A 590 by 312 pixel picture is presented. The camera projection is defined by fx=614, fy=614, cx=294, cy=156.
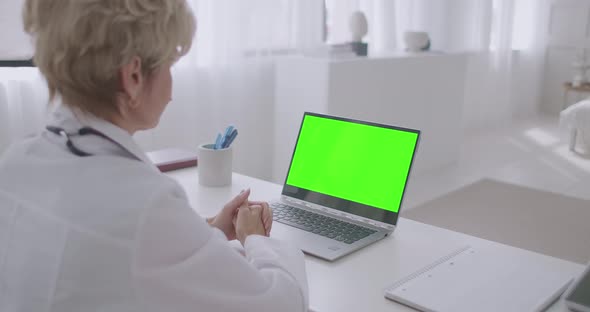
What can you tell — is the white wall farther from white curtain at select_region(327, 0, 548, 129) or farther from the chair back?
the chair back

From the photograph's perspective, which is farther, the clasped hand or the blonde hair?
the clasped hand

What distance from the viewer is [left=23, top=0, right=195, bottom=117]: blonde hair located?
805 millimetres

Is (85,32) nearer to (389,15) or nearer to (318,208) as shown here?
(318,208)

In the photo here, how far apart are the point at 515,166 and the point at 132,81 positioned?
4.27 meters

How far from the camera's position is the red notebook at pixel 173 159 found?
1844 mm

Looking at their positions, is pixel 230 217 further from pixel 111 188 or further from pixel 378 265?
pixel 111 188

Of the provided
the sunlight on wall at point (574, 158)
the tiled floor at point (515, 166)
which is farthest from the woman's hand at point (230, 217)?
the sunlight on wall at point (574, 158)

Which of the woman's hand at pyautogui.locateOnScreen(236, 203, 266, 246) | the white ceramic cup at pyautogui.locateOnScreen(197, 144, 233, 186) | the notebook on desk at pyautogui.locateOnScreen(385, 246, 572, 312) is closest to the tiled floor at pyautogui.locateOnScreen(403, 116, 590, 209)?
the white ceramic cup at pyautogui.locateOnScreen(197, 144, 233, 186)

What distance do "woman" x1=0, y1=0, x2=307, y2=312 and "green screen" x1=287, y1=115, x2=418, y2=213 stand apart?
→ 546 mm

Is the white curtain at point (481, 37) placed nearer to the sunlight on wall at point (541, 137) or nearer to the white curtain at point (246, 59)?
the white curtain at point (246, 59)

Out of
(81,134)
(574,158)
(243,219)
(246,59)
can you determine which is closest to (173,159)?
(243,219)

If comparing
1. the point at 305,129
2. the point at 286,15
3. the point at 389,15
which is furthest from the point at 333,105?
the point at 305,129

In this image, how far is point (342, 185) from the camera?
1487 millimetres

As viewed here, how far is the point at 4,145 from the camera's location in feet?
8.89
